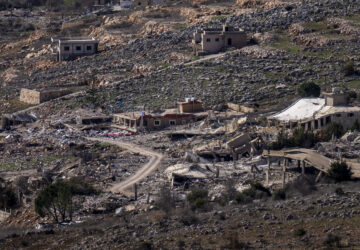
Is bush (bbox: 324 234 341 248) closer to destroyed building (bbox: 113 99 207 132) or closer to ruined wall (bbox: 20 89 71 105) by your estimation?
destroyed building (bbox: 113 99 207 132)

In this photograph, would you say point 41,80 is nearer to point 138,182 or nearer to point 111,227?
point 138,182

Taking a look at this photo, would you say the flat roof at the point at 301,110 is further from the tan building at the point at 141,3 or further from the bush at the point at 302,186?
the tan building at the point at 141,3

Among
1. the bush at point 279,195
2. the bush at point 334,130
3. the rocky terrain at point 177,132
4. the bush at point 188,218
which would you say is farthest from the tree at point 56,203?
the bush at point 334,130

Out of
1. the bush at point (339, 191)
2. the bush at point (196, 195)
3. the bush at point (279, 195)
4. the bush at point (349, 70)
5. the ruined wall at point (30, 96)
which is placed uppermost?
the bush at point (349, 70)

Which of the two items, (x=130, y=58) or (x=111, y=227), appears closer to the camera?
(x=111, y=227)

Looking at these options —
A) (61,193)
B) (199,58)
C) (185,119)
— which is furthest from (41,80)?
(61,193)
